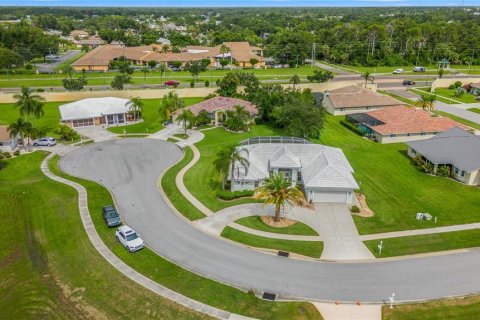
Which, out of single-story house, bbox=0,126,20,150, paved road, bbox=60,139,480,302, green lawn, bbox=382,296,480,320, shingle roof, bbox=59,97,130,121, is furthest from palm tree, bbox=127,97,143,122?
green lawn, bbox=382,296,480,320

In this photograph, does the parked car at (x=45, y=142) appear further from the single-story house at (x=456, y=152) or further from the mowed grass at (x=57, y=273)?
the single-story house at (x=456, y=152)

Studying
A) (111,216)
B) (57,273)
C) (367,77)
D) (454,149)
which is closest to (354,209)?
(454,149)

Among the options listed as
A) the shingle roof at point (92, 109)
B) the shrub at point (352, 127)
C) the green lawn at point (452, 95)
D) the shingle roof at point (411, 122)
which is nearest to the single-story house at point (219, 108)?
the shingle roof at point (92, 109)

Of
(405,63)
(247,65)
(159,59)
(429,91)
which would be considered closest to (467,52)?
(405,63)

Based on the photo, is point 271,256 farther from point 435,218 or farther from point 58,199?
point 58,199

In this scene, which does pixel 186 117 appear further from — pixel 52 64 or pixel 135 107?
pixel 52 64

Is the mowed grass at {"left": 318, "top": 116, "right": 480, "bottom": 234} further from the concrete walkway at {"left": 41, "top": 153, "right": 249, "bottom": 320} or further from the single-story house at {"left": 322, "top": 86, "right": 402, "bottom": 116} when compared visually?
the single-story house at {"left": 322, "top": 86, "right": 402, "bottom": 116}
